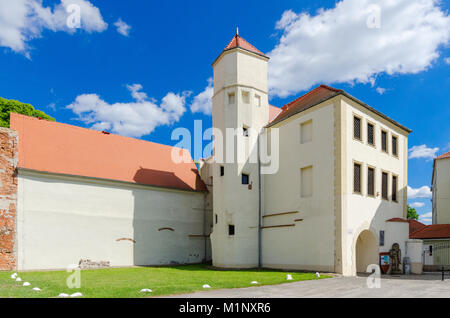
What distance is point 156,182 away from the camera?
88.4 ft

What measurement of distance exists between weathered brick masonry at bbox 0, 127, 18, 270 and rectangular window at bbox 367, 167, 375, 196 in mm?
21883

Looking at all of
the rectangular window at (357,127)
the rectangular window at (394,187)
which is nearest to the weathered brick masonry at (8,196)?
the rectangular window at (357,127)

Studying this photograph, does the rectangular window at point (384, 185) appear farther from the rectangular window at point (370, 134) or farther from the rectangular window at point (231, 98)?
the rectangular window at point (231, 98)

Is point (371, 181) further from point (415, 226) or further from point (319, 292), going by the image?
point (415, 226)

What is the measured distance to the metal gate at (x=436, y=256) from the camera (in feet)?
84.2

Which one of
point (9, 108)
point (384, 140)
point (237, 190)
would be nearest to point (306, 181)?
point (237, 190)

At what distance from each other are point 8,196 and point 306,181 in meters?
18.3

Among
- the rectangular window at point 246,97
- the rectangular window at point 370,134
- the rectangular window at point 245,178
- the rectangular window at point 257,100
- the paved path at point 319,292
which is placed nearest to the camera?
the paved path at point 319,292

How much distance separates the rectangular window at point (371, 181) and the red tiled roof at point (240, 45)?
11.8 metres

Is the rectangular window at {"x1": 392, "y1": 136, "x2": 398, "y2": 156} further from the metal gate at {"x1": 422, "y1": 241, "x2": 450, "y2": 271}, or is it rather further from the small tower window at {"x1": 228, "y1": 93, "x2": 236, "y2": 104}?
the small tower window at {"x1": 228, "y1": 93, "x2": 236, "y2": 104}

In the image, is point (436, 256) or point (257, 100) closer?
point (257, 100)

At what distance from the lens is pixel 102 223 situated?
23609 millimetres

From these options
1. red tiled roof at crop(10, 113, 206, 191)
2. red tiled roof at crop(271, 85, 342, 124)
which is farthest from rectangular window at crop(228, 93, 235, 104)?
red tiled roof at crop(10, 113, 206, 191)
